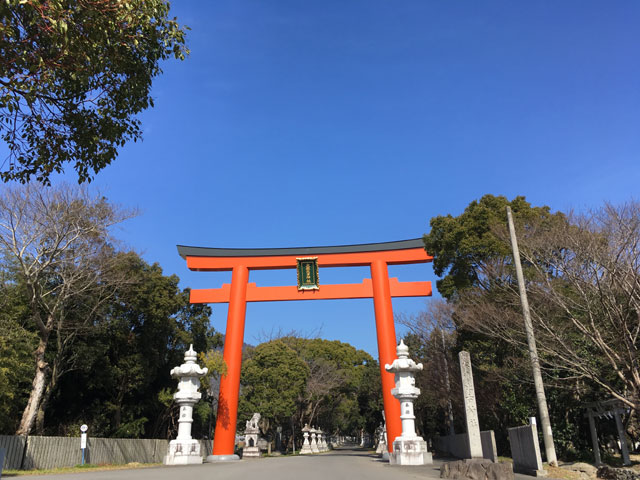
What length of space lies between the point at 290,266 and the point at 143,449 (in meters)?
9.81

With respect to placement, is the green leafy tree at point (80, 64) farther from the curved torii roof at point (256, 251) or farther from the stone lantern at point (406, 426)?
the curved torii roof at point (256, 251)

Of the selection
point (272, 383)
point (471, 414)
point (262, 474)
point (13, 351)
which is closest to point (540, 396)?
point (471, 414)

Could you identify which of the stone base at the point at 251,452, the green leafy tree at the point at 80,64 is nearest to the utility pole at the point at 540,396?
the green leafy tree at the point at 80,64

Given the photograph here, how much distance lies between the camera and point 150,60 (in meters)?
5.95

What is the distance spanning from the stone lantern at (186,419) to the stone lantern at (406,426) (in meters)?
6.09

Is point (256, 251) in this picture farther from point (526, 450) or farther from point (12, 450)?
point (526, 450)

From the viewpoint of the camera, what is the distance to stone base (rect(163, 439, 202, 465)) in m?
12.8

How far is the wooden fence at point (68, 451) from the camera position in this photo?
11.5 meters

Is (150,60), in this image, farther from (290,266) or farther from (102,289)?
(290,266)

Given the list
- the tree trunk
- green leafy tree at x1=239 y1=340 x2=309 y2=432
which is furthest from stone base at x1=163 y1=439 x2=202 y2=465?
green leafy tree at x1=239 y1=340 x2=309 y2=432

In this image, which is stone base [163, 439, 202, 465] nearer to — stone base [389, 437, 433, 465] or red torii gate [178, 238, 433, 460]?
red torii gate [178, 238, 433, 460]

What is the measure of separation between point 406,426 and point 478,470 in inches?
209

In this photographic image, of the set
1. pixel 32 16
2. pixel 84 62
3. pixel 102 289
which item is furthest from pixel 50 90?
pixel 102 289

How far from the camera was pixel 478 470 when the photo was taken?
7516 millimetres
